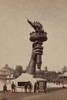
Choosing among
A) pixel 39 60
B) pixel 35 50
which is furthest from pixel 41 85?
pixel 35 50

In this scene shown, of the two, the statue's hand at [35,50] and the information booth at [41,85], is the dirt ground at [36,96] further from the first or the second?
the statue's hand at [35,50]

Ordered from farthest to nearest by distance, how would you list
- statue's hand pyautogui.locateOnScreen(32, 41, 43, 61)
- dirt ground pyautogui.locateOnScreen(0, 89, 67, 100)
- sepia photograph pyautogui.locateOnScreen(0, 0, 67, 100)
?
statue's hand pyautogui.locateOnScreen(32, 41, 43, 61)
sepia photograph pyautogui.locateOnScreen(0, 0, 67, 100)
dirt ground pyautogui.locateOnScreen(0, 89, 67, 100)

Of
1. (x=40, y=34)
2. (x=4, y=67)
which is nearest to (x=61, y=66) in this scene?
(x=40, y=34)

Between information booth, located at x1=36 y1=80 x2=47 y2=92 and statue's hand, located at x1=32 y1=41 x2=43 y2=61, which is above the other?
statue's hand, located at x1=32 y1=41 x2=43 y2=61

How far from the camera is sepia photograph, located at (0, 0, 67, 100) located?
5.10 metres

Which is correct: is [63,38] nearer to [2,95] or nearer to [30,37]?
[30,37]

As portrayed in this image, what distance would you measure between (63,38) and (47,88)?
106 centimetres

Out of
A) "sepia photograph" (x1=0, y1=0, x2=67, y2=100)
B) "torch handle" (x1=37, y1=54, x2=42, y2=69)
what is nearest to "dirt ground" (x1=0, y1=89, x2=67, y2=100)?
"sepia photograph" (x1=0, y1=0, x2=67, y2=100)

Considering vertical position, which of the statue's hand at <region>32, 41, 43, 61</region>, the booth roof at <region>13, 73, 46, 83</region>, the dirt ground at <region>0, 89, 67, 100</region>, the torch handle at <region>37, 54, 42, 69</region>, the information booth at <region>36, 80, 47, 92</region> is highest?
the statue's hand at <region>32, 41, 43, 61</region>

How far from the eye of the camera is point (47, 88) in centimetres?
517

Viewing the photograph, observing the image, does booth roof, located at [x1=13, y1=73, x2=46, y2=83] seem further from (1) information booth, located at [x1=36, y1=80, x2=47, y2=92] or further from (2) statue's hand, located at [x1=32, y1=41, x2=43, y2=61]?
(2) statue's hand, located at [x1=32, y1=41, x2=43, y2=61]

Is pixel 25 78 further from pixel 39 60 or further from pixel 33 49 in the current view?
pixel 33 49

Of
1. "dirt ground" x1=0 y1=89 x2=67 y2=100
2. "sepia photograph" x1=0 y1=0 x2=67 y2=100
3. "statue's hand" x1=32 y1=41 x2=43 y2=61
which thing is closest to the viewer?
"dirt ground" x1=0 y1=89 x2=67 y2=100

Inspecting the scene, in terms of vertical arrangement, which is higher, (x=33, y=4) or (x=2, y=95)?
(x=33, y=4)
